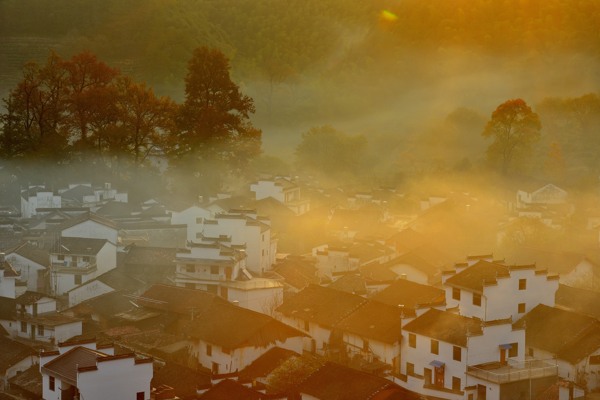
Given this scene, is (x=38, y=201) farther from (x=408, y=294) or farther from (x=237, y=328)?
(x=408, y=294)

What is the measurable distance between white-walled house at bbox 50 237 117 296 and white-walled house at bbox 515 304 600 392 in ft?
37.3

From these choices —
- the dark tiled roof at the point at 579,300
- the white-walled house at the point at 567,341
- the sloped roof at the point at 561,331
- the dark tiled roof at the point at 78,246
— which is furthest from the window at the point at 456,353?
the dark tiled roof at the point at 78,246

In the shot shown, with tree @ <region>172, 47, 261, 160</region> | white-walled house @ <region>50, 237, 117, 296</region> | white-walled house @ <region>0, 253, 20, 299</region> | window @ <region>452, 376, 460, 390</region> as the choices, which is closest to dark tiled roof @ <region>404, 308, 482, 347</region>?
window @ <region>452, 376, 460, 390</region>

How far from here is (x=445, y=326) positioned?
19.8m

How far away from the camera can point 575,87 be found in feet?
178

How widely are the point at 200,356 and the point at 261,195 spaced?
13.5 meters

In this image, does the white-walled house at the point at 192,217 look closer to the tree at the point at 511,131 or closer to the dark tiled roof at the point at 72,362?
the dark tiled roof at the point at 72,362

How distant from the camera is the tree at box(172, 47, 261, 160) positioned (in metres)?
34.1

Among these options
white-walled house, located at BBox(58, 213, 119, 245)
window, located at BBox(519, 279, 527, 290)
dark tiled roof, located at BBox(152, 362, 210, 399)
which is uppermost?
white-walled house, located at BBox(58, 213, 119, 245)

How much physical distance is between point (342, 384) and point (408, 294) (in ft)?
18.7

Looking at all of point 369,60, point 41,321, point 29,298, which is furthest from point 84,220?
point 369,60

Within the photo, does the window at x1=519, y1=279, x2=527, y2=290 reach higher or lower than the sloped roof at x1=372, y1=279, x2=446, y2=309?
higher

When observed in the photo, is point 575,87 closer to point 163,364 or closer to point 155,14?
point 155,14

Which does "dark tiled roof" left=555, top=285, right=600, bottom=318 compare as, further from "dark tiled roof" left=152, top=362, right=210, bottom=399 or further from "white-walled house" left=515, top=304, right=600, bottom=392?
"dark tiled roof" left=152, top=362, right=210, bottom=399
